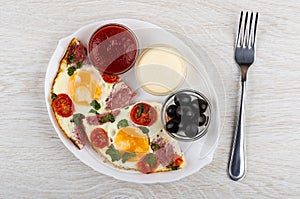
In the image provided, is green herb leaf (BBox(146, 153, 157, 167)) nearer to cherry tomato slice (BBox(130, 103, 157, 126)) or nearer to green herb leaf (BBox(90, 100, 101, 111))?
cherry tomato slice (BBox(130, 103, 157, 126))

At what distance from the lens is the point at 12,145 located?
1.89m

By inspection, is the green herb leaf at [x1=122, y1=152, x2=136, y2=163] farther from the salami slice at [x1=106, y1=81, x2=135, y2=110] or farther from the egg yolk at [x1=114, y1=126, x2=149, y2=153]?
the salami slice at [x1=106, y1=81, x2=135, y2=110]

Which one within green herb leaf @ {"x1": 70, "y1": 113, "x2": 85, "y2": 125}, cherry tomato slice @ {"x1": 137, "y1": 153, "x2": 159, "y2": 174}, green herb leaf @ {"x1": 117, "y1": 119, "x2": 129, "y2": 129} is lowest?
cherry tomato slice @ {"x1": 137, "y1": 153, "x2": 159, "y2": 174}

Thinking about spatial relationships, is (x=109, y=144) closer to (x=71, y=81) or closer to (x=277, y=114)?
(x=71, y=81)

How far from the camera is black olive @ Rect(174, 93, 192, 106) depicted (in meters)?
1.82

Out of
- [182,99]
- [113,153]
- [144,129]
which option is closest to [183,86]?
[182,99]

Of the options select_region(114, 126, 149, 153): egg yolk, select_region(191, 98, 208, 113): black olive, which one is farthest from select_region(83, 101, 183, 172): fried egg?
select_region(191, 98, 208, 113): black olive

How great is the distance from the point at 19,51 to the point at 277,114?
810 millimetres

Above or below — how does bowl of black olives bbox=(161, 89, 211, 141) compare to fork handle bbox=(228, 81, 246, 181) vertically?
above

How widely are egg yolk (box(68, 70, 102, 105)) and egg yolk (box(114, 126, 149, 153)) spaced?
136mm

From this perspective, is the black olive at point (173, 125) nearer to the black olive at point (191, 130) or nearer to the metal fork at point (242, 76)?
the black olive at point (191, 130)

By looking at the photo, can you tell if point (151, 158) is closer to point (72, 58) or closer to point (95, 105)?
point (95, 105)

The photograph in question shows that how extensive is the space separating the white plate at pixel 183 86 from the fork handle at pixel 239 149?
58 mm

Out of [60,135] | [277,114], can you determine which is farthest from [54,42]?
[277,114]
